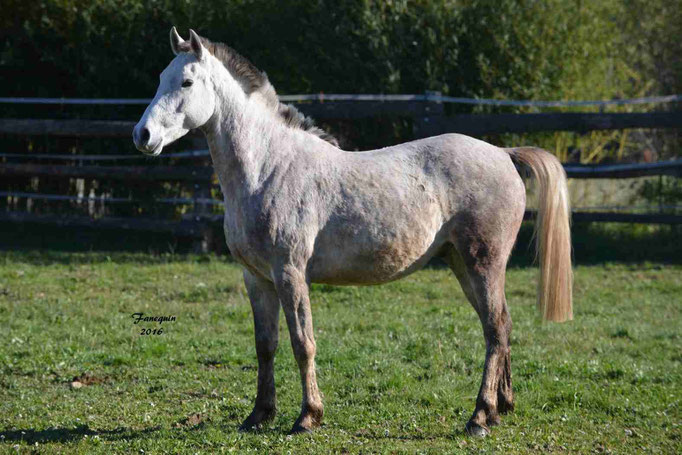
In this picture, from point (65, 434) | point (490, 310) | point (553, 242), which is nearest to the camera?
point (65, 434)

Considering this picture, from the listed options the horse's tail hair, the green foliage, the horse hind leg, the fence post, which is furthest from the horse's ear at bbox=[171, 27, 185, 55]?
the green foliage

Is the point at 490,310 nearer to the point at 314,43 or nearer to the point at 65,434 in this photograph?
the point at 65,434

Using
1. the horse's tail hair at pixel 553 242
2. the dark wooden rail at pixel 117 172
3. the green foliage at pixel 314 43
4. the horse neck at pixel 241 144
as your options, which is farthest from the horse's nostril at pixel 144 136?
the green foliage at pixel 314 43

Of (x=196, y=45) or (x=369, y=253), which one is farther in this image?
(x=369, y=253)

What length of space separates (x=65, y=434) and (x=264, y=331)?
4.51 feet

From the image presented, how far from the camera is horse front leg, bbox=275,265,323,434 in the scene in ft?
16.0

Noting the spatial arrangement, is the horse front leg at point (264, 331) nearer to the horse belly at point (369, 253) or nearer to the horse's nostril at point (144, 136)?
the horse belly at point (369, 253)

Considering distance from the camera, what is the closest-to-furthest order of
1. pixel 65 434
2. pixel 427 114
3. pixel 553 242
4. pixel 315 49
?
pixel 65 434 → pixel 553 242 → pixel 427 114 → pixel 315 49

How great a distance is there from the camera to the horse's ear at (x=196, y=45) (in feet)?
15.9

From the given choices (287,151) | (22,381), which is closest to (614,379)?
(287,151)

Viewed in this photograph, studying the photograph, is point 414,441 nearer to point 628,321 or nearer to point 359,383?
point 359,383

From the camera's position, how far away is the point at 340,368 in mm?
6516

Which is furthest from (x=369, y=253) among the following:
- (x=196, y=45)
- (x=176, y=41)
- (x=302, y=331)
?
(x=176, y=41)

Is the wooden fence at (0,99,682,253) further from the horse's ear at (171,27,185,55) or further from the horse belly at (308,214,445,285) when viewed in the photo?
the horse's ear at (171,27,185,55)
